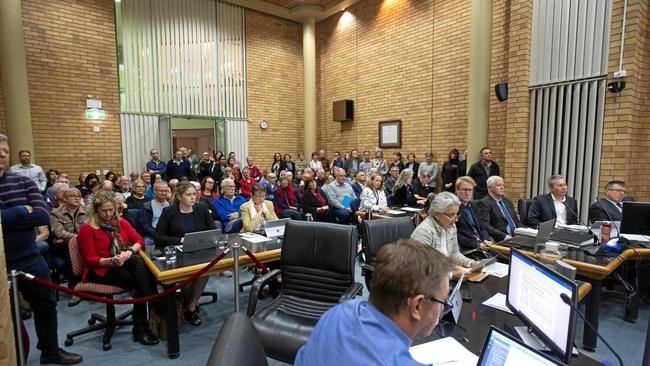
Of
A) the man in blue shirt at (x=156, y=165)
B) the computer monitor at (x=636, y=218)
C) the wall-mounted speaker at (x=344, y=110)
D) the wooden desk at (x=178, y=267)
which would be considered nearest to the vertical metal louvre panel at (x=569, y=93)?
the computer monitor at (x=636, y=218)

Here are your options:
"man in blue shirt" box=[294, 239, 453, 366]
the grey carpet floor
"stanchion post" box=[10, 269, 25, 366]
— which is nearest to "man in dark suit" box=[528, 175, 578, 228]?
the grey carpet floor

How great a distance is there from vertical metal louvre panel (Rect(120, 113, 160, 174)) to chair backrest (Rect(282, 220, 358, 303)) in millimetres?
7414

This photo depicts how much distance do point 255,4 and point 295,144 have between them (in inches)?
166

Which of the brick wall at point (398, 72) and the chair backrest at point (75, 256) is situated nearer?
the chair backrest at point (75, 256)

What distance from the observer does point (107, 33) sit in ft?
27.5

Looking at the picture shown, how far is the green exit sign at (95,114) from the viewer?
26.8ft

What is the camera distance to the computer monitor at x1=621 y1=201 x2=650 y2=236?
3.30 metres

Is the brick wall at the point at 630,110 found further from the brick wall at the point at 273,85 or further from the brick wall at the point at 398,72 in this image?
the brick wall at the point at 273,85

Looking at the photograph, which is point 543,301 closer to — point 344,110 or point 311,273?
point 311,273

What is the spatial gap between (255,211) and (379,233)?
2.05m

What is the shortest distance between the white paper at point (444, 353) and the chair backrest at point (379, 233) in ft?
4.52

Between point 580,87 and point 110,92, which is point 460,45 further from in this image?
point 110,92

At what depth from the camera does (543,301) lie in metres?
1.59

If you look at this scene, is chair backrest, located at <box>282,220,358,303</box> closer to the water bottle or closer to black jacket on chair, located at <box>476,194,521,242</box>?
black jacket on chair, located at <box>476,194,521,242</box>
